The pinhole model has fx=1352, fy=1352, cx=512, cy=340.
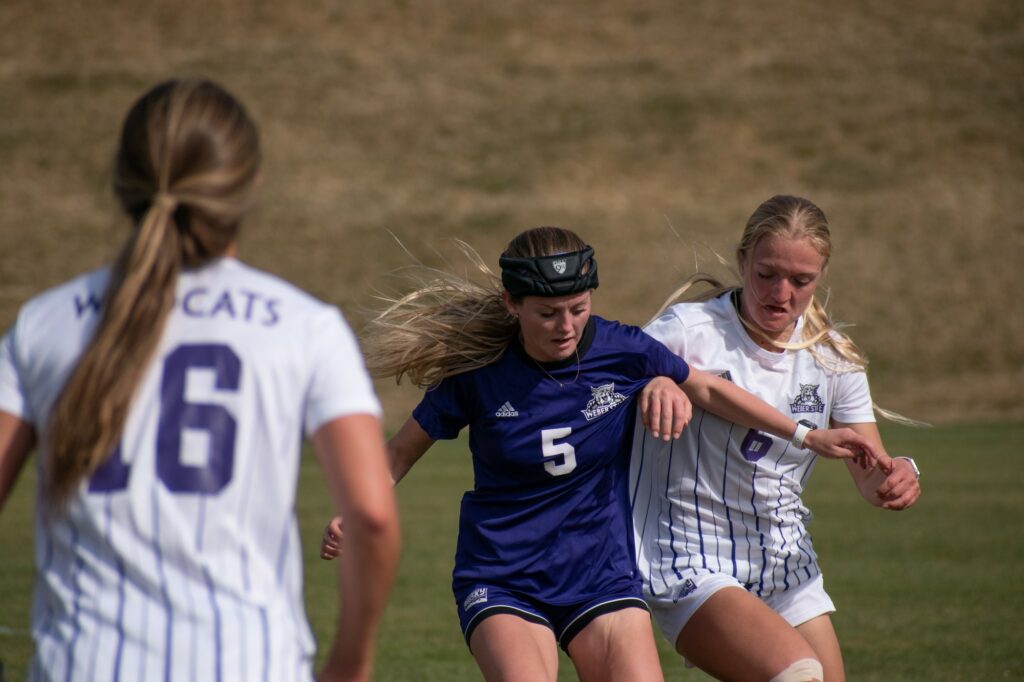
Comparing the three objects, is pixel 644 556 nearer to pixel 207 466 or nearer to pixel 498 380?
pixel 498 380

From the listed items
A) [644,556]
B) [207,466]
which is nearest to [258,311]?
[207,466]

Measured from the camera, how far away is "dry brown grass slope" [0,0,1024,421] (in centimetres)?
A: 2931

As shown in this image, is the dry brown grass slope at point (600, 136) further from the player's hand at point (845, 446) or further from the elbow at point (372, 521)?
the elbow at point (372, 521)

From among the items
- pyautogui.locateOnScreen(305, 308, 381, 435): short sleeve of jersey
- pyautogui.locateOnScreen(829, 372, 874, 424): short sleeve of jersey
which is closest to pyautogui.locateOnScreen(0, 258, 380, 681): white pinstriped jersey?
pyautogui.locateOnScreen(305, 308, 381, 435): short sleeve of jersey

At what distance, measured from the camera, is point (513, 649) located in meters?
3.99

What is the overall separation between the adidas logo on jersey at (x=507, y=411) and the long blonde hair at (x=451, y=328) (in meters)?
0.16

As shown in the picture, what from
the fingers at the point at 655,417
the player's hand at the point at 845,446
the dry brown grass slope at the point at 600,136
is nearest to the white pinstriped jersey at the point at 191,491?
the fingers at the point at 655,417

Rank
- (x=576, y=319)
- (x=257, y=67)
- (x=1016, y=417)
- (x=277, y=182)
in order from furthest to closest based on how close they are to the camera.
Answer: (x=257, y=67), (x=277, y=182), (x=1016, y=417), (x=576, y=319)

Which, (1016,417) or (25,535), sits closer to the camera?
(25,535)

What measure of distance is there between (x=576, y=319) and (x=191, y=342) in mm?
1956

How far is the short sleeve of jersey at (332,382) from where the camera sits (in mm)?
2328

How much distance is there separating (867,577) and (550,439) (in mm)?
6278

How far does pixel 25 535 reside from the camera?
453 inches

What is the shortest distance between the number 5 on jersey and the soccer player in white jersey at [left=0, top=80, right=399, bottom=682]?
6.04 ft
